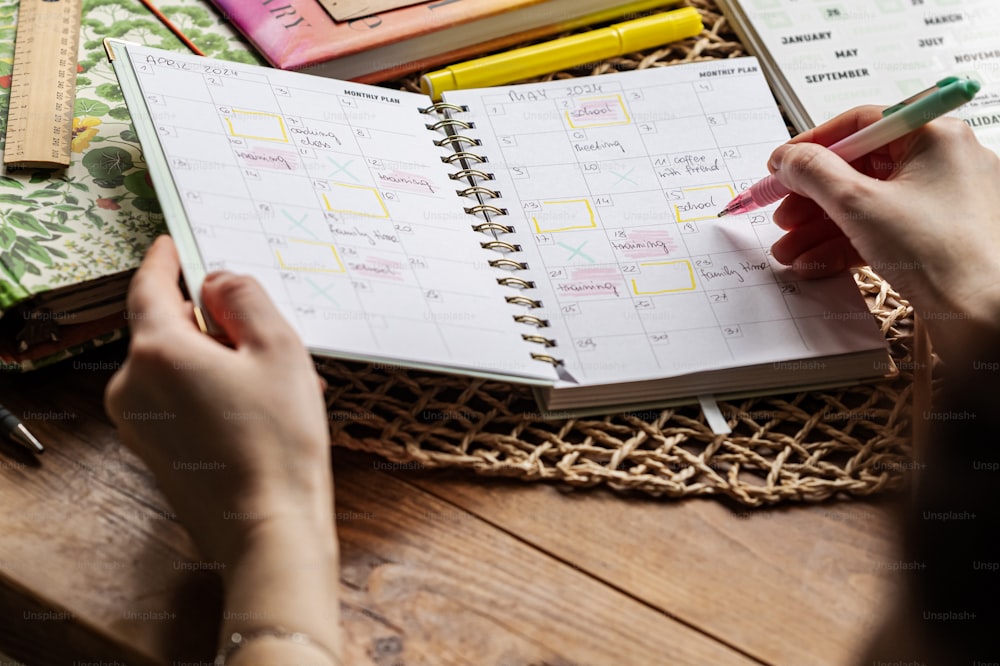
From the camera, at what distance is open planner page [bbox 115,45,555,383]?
25.2 inches

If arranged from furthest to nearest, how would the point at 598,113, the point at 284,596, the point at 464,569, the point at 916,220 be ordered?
1. the point at 598,113
2. the point at 916,220
3. the point at 464,569
4. the point at 284,596

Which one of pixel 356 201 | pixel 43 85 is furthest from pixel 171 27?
pixel 356 201

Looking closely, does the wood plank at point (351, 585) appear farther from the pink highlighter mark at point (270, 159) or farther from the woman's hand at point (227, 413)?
the pink highlighter mark at point (270, 159)

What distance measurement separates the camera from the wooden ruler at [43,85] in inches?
30.1

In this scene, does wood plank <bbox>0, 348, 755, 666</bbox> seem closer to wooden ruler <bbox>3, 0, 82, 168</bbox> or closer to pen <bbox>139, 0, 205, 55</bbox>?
wooden ruler <bbox>3, 0, 82, 168</bbox>

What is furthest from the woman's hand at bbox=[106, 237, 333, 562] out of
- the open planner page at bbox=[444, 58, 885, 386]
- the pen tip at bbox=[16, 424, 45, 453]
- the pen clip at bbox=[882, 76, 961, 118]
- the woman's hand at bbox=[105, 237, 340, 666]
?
the pen clip at bbox=[882, 76, 961, 118]

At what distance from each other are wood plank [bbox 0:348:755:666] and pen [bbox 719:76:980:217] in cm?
33

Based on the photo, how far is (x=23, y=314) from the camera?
68 centimetres

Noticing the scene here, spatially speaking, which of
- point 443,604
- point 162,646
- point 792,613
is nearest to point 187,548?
point 162,646

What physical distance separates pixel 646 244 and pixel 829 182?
0.16 m

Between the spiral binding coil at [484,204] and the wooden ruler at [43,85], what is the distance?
0.32 m

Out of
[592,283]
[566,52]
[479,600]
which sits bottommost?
[479,600]

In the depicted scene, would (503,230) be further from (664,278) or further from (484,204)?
(664,278)

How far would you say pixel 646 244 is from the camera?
0.79 metres
